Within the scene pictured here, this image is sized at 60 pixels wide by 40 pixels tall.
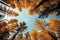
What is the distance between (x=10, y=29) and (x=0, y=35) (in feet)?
7.97

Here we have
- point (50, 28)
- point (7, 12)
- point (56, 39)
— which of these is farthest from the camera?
point (7, 12)

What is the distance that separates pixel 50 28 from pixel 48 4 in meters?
2.47

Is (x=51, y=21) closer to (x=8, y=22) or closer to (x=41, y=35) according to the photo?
(x=41, y=35)

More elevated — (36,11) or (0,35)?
(36,11)

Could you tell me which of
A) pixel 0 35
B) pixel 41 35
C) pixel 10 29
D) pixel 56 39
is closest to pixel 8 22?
pixel 10 29

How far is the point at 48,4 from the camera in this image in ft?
70.6

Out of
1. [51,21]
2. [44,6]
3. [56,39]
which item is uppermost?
[44,6]

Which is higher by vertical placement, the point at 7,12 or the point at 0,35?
the point at 7,12

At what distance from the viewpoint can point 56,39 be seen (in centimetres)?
2023

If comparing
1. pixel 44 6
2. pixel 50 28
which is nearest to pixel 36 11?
pixel 44 6

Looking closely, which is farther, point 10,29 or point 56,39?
point 10,29

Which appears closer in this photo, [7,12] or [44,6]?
[44,6]

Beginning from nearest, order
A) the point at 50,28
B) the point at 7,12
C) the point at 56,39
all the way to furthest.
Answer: the point at 56,39 → the point at 50,28 → the point at 7,12

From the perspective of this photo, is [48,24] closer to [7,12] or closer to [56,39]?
[56,39]
